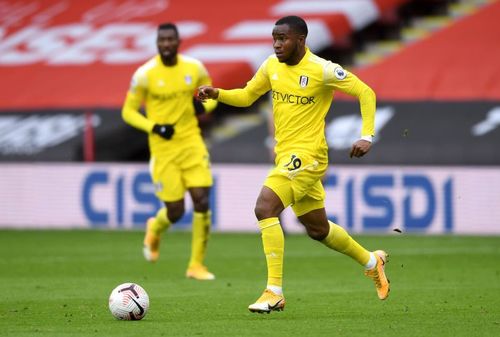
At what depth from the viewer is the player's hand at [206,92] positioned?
31.8 ft

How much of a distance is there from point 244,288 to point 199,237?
134 cm

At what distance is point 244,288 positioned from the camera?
11.8m

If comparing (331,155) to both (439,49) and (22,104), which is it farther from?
(22,104)

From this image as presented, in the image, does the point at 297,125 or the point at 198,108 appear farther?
the point at 198,108

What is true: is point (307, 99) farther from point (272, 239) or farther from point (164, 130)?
point (164, 130)

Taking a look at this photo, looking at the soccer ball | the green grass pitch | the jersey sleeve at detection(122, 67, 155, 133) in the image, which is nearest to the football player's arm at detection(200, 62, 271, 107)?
the green grass pitch

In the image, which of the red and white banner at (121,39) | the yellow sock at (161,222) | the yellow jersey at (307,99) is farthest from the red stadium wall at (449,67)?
the yellow jersey at (307,99)

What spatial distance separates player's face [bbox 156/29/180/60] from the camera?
12.8 meters

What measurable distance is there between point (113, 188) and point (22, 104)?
4.51 metres

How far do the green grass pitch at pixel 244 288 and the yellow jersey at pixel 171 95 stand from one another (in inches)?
57.2

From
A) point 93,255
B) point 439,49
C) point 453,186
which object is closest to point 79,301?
point 93,255

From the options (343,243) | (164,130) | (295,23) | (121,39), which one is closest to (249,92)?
(295,23)

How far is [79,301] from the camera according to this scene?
10570 mm

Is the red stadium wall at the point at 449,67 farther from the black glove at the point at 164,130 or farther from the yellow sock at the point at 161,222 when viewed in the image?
the black glove at the point at 164,130
